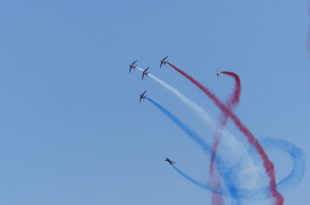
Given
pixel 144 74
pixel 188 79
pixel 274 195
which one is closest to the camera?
pixel 274 195

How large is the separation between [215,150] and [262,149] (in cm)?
718

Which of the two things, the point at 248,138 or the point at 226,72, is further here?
the point at 226,72

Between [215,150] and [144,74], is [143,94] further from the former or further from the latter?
[215,150]

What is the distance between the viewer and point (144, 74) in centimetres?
8588

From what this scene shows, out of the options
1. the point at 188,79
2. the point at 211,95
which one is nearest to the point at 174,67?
the point at 188,79

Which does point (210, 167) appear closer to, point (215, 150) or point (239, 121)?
point (215, 150)

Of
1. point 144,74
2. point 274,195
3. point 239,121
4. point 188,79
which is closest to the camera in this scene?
point 274,195

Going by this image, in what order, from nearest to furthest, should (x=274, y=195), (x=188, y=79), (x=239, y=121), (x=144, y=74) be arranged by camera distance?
(x=274, y=195), (x=239, y=121), (x=188, y=79), (x=144, y=74)

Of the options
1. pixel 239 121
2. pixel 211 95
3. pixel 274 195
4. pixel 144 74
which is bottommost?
pixel 274 195

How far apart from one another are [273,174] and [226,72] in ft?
63.6

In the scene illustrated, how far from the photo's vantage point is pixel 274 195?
6619 centimetres

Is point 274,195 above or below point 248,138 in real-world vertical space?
below

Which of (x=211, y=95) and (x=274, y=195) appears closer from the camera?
(x=274, y=195)

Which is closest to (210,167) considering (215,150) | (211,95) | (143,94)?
(215,150)
